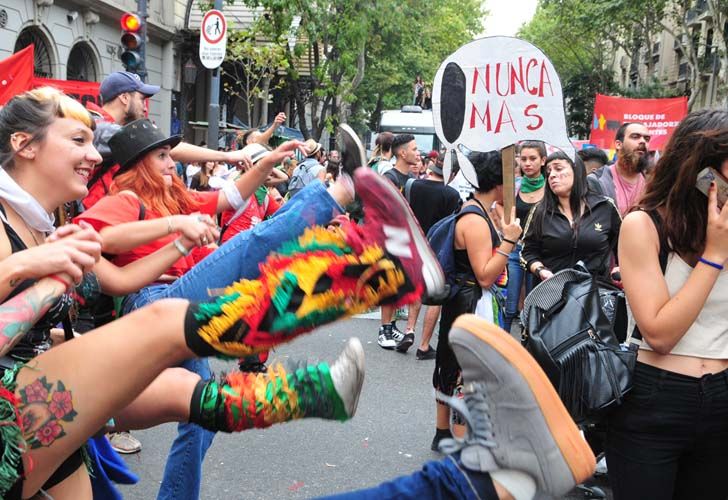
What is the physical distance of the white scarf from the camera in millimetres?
2273

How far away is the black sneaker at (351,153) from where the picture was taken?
2.90m

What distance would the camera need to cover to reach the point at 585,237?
16.7 ft

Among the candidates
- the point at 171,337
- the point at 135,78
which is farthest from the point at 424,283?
the point at 135,78

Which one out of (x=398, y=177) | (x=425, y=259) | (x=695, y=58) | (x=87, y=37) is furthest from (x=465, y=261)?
(x=695, y=58)

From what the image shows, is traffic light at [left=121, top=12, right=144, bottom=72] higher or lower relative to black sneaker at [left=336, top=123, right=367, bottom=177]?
higher

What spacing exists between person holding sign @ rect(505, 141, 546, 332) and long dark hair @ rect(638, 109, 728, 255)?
434 centimetres

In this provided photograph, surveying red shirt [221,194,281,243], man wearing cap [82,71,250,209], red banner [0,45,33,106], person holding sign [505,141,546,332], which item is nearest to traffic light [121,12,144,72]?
red banner [0,45,33,106]

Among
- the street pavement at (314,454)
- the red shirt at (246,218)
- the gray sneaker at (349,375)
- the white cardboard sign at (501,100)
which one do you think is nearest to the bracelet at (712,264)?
the gray sneaker at (349,375)

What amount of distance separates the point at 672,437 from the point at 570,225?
2942mm

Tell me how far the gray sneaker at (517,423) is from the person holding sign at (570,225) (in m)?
3.19

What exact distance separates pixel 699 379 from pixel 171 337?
169 cm

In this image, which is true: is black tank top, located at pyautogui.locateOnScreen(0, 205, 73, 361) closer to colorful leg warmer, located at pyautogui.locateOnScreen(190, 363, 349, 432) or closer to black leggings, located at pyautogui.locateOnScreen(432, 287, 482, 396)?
colorful leg warmer, located at pyautogui.locateOnScreen(190, 363, 349, 432)

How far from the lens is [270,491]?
4.16 metres

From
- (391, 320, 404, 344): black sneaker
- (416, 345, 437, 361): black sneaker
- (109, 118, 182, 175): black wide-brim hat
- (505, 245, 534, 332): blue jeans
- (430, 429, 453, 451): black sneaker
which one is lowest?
(416, 345, 437, 361): black sneaker
